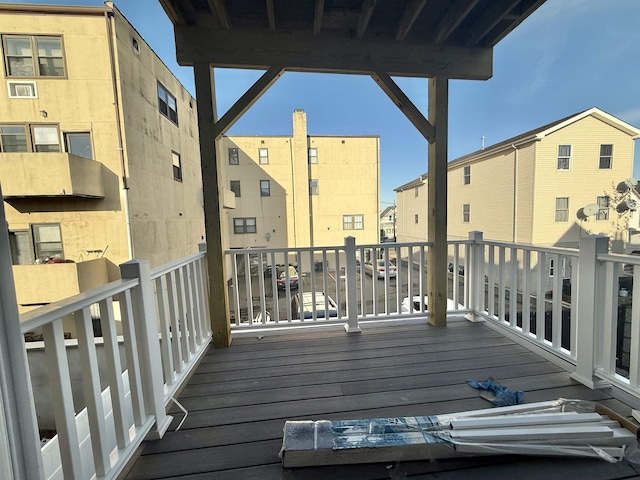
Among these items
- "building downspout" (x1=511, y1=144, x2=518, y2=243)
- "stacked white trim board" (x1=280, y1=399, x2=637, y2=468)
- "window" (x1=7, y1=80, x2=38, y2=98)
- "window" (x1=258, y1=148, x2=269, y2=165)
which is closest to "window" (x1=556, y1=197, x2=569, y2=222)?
"building downspout" (x1=511, y1=144, x2=518, y2=243)

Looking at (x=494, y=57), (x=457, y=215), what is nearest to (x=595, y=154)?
(x=457, y=215)

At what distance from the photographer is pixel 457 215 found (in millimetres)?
12648

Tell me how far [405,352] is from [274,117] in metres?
13.8

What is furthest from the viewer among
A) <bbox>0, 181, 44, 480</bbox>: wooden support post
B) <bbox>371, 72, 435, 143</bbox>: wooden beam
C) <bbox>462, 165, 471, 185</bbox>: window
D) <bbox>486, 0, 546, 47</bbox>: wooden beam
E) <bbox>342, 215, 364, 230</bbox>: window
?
<bbox>342, 215, 364, 230</bbox>: window

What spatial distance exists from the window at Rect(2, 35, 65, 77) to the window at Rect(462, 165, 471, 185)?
13087 millimetres

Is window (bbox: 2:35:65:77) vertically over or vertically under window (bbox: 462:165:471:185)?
over

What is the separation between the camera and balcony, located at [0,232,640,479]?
3.98 ft

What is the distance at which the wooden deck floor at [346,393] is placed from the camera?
1.24m

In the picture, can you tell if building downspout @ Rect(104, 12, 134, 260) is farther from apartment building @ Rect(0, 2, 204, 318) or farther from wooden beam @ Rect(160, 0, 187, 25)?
wooden beam @ Rect(160, 0, 187, 25)

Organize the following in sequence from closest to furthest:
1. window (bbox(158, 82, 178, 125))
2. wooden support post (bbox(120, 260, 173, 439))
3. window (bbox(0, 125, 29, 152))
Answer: wooden support post (bbox(120, 260, 173, 439)) < window (bbox(0, 125, 29, 152)) < window (bbox(158, 82, 178, 125))

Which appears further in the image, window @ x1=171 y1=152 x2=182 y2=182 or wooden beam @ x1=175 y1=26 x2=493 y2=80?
window @ x1=171 y1=152 x2=182 y2=182

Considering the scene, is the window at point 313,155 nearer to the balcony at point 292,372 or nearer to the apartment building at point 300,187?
the apartment building at point 300,187

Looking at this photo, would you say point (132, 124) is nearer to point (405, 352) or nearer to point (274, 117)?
point (405, 352)

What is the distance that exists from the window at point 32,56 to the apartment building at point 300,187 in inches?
306
